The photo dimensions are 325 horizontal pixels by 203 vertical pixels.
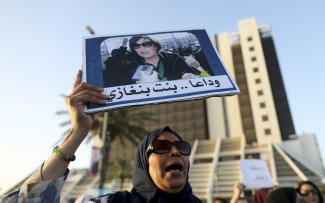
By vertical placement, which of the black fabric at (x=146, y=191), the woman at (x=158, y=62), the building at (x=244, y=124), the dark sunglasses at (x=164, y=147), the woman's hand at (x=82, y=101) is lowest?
the black fabric at (x=146, y=191)

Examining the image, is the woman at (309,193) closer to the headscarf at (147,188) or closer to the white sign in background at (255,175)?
the headscarf at (147,188)

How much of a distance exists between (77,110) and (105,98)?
0.17 metres

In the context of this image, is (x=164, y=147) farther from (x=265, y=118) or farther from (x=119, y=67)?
(x=265, y=118)

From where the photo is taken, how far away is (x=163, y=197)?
1471 millimetres

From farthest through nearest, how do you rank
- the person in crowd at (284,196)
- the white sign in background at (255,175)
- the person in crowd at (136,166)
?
the white sign in background at (255,175) → the person in crowd at (284,196) → the person in crowd at (136,166)

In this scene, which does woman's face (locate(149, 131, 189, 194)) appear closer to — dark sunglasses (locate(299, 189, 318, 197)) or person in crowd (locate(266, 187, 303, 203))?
person in crowd (locate(266, 187, 303, 203))

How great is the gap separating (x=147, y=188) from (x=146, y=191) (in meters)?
0.02

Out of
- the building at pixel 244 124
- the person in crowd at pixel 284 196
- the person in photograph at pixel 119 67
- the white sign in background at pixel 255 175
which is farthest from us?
the building at pixel 244 124

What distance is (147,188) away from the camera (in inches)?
60.6

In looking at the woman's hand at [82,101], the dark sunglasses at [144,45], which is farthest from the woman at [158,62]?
the woman's hand at [82,101]

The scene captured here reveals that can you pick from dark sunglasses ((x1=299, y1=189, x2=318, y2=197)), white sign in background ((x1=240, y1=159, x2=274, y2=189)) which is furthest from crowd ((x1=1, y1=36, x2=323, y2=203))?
white sign in background ((x1=240, y1=159, x2=274, y2=189))

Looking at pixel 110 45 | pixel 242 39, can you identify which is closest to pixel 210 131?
pixel 242 39

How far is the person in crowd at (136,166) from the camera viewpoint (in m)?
1.24

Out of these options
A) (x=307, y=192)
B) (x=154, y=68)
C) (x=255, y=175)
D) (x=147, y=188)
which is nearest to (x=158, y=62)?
(x=154, y=68)
